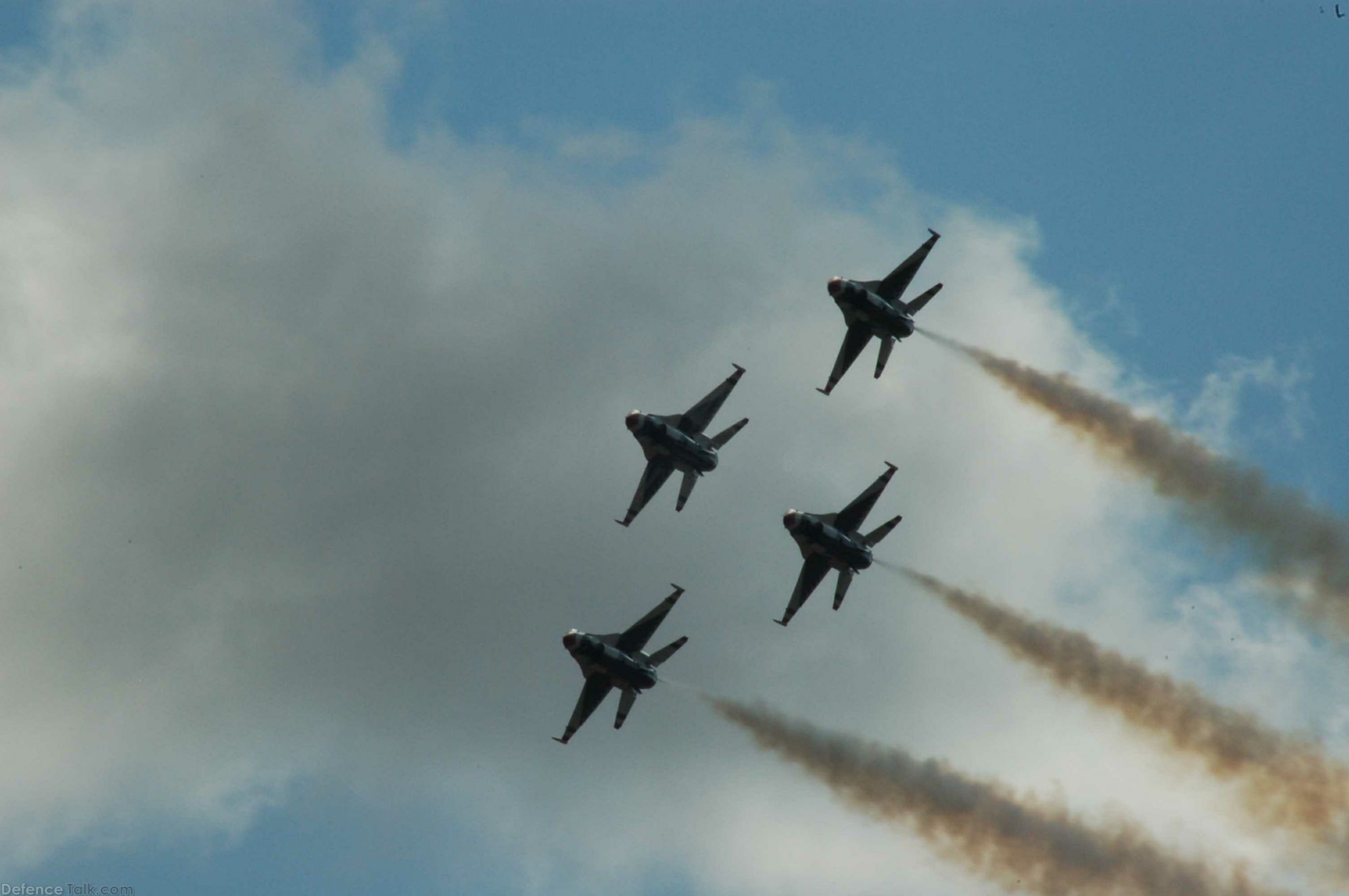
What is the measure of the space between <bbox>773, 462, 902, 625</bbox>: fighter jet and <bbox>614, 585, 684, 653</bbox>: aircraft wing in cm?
787

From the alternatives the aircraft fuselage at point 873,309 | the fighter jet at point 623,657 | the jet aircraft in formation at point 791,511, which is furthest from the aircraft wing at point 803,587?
the aircraft fuselage at point 873,309

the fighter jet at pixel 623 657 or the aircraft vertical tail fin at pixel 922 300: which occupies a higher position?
the aircraft vertical tail fin at pixel 922 300

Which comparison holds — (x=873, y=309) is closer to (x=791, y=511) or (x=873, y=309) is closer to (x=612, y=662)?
(x=791, y=511)


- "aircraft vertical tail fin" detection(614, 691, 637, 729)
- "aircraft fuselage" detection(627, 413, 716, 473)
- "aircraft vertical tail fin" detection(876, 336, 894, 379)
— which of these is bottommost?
"aircraft vertical tail fin" detection(614, 691, 637, 729)

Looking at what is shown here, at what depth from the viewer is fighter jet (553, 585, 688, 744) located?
9719 centimetres

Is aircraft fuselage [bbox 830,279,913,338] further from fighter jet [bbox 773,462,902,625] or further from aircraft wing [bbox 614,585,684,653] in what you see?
aircraft wing [bbox 614,585,684,653]

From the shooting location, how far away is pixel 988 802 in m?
99.1

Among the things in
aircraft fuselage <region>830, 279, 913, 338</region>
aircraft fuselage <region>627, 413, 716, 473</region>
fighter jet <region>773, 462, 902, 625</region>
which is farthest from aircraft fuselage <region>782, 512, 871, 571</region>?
aircraft fuselage <region>830, 279, 913, 338</region>

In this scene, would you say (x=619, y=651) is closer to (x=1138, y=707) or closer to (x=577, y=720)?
(x=577, y=720)

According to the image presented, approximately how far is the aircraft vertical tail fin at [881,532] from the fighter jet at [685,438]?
34.4 ft

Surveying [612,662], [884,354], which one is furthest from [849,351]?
[612,662]

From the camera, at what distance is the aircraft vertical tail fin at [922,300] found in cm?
9625

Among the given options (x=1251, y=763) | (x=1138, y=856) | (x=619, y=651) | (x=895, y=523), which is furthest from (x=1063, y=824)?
(x=619, y=651)

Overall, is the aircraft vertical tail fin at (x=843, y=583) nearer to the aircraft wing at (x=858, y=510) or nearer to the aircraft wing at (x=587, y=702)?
the aircraft wing at (x=858, y=510)
